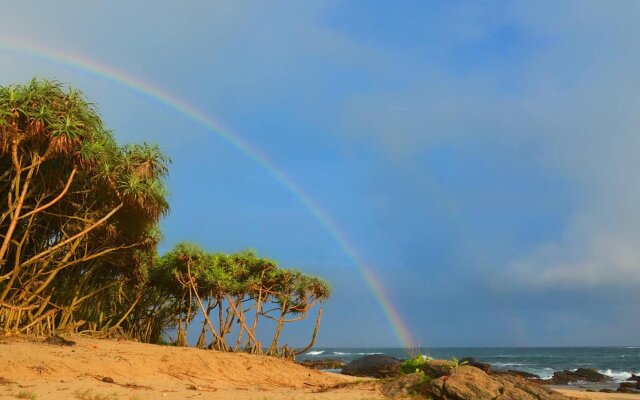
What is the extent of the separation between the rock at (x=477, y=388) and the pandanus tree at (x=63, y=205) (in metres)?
11.1

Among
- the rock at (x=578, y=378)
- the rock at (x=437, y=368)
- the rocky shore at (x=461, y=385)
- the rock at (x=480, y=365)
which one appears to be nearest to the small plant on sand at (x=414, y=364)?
the rocky shore at (x=461, y=385)

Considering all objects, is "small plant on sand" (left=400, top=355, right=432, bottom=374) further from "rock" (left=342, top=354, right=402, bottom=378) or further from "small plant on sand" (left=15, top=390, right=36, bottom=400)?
"rock" (left=342, top=354, right=402, bottom=378)

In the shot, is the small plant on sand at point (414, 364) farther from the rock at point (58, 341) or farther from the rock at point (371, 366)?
the rock at point (371, 366)

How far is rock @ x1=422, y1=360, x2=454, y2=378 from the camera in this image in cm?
1396

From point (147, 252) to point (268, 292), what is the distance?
573 centimetres

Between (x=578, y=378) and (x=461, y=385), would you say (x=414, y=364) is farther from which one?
(x=578, y=378)

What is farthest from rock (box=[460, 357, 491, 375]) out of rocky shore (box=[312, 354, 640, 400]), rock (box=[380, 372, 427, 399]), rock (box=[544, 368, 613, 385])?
rock (box=[544, 368, 613, 385])

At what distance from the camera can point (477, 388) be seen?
40.8ft

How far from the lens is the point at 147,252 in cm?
2280

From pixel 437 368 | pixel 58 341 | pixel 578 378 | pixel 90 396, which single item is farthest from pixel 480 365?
pixel 90 396

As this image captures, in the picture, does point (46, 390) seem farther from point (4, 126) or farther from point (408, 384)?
point (408, 384)

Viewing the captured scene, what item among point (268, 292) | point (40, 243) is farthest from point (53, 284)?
point (268, 292)

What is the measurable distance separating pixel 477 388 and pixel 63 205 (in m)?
14.1

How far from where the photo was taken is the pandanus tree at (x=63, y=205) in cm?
1549
